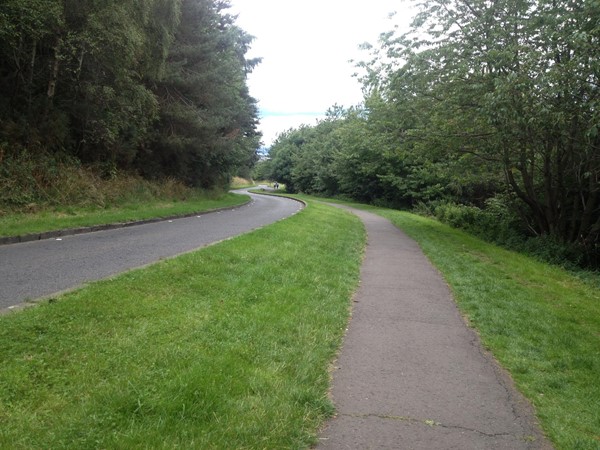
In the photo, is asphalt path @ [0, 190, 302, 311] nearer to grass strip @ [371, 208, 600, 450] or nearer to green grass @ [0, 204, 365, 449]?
green grass @ [0, 204, 365, 449]

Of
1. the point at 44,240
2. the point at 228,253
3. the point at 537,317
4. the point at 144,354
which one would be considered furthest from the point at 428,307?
the point at 44,240

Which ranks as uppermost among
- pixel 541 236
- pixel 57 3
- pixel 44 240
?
pixel 57 3

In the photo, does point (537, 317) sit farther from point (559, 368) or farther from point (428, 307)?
point (559, 368)

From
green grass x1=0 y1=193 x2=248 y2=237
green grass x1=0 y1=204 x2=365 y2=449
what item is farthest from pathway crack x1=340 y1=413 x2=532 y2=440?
green grass x1=0 y1=193 x2=248 y2=237

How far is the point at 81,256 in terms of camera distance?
28.7 ft

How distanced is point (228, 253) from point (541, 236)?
13.1 metres

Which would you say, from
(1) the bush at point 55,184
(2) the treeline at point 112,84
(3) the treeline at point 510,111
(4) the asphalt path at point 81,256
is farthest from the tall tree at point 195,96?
(4) the asphalt path at point 81,256

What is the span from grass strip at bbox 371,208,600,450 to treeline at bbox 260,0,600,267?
3.27 metres

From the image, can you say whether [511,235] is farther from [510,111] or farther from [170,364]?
[170,364]

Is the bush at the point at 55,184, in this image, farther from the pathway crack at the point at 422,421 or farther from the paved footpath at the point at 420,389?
the pathway crack at the point at 422,421

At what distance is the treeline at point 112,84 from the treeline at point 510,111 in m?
8.72

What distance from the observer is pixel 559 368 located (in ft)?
16.1

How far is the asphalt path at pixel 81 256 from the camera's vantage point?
634 cm

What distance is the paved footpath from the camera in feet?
11.1
